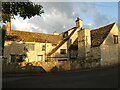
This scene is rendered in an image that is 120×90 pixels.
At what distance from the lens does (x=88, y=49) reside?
43719mm

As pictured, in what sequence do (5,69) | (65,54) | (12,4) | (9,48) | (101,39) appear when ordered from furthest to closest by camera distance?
(65,54) < (9,48) < (101,39) < (5,69) < (12,4)

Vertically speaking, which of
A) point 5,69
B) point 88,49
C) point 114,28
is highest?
point 114,28

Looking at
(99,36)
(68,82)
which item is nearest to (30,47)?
(99,36)

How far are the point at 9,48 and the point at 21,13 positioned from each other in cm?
3105

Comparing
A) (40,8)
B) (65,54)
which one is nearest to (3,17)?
(40,8)

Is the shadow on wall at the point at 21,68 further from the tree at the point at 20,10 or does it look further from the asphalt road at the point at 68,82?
the tree at the point at 20,10

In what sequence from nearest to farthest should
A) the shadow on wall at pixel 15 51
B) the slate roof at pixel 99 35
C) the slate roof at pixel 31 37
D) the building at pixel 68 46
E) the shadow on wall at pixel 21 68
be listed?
the shadow on wall at pixel 21 68 < the building at pixel 68 46 < the slate roof at pixel 99 35 < the shadow on wall at pixel 15 51 < the slate roof at pixel 31 37

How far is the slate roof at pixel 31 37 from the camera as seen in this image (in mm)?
47375

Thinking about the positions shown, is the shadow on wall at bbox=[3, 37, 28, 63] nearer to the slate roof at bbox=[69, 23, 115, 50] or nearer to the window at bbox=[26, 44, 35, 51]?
the window at bbox=[26, 44, 35, 51]

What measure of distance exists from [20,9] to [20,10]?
7cm

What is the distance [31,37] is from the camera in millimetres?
49875

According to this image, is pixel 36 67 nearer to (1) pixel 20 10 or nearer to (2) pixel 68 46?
(2) pixel 68 46

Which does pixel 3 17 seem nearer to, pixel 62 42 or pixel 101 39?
pixel 101 39

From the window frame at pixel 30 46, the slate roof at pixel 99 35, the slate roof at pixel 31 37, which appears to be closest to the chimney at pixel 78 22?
the slate roof at pixel 31 37
